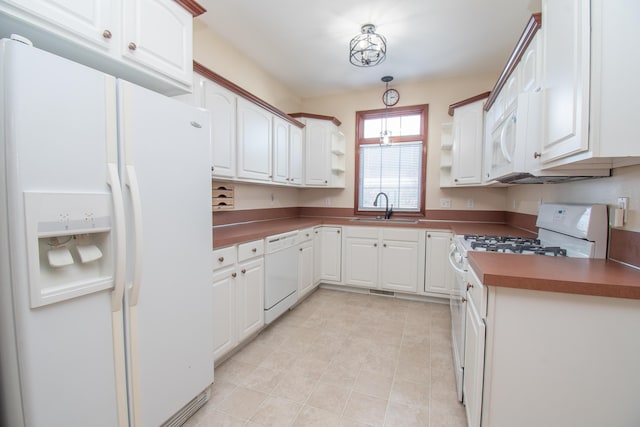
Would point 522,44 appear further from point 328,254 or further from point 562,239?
point 328,254

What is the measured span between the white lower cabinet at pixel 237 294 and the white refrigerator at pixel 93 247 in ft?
1.17

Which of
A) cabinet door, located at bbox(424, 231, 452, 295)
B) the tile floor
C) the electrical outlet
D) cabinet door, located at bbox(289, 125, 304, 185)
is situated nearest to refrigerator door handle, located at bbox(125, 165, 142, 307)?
the tile floor

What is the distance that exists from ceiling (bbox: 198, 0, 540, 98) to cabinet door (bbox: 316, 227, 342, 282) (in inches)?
76.0

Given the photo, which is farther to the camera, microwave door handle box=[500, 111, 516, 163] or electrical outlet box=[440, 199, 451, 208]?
electrical outlet box=[440, 199, 451, 208]

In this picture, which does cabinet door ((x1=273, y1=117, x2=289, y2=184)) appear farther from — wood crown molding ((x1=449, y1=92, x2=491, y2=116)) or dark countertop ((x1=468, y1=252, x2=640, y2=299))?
dark countertop ((x1=468, y1=252, x2=640, y2=299))

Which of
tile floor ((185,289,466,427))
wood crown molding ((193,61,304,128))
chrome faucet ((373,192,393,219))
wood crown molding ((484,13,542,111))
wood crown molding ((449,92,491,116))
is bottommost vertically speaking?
tile floor ((185,289,466,427))

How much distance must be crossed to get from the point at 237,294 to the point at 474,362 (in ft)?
5.02

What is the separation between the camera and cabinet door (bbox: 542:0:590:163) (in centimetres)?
105

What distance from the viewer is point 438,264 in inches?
121

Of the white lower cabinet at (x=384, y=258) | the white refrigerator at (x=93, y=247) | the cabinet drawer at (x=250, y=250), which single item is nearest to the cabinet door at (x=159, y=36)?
the white refrigerator at (x=93, y=247)

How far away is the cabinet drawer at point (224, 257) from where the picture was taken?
71.8 inches

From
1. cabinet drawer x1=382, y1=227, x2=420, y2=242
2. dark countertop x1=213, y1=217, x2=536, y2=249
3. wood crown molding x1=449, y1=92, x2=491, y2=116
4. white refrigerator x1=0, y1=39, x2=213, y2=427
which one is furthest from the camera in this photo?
cabinet drawer x1=382, y1=227, x2=420, y2=242

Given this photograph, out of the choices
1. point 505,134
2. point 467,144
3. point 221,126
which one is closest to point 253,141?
point 221,126

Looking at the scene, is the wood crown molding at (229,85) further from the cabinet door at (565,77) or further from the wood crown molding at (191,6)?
the cabinet door at (565,77)
